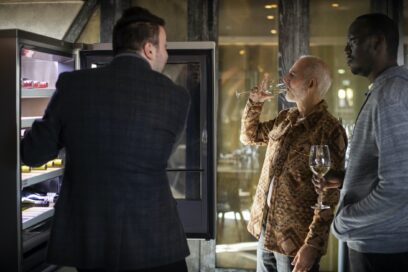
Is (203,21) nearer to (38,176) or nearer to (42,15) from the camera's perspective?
(42,15)

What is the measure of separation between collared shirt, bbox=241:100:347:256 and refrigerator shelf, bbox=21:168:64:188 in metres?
1.17

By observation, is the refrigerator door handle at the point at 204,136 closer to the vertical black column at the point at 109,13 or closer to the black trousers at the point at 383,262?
the vertical black column at the point at 109,13

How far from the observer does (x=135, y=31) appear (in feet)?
5.36

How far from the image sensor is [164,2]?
408cm

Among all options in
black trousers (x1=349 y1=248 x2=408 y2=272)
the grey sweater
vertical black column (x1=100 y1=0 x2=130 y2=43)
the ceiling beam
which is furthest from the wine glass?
the ceiling beam

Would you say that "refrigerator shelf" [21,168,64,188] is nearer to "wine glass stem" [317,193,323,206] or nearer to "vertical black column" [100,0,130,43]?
"wine glass stem" [317,193,323,206]

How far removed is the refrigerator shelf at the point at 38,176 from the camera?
7.93 ft

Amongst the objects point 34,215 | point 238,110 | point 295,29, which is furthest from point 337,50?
point 34,215

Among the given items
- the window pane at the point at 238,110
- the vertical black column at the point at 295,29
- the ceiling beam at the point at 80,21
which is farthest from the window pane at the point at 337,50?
the ceiling beam at the point at 80,21

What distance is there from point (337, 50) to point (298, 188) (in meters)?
2.09

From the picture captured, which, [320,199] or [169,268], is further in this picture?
[320,199]

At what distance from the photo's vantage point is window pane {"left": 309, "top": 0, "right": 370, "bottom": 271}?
13.0 ft

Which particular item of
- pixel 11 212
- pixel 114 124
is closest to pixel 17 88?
pixel 11 212

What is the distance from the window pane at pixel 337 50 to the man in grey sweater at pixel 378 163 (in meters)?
2.20
